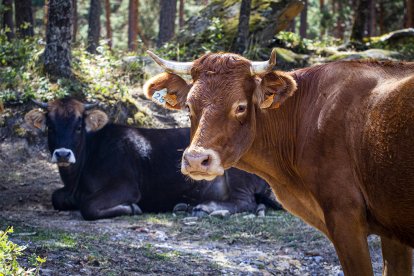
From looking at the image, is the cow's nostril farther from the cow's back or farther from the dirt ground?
the dirt ground

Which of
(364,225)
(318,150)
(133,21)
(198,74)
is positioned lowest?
(133,21)

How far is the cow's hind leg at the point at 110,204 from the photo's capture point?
1236cm

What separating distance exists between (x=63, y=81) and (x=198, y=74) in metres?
9.13

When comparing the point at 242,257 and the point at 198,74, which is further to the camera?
the point at 242,257

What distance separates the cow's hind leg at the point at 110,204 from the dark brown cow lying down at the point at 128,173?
0.02 metres

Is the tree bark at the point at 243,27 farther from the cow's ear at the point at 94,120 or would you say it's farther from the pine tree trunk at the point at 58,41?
the cow's ear at the point at 94,120

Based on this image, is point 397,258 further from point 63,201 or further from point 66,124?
point 66,124

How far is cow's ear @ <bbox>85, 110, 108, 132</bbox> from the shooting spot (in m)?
13.5

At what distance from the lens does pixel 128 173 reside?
43.5 feet

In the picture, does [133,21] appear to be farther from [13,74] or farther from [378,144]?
[378,144]

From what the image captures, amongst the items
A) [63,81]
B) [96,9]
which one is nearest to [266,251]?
[63,81]

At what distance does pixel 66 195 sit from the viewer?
12.9 m

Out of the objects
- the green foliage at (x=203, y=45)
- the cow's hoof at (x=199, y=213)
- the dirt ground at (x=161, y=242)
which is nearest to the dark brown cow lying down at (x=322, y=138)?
the dirt ground at (x=161, y=242)

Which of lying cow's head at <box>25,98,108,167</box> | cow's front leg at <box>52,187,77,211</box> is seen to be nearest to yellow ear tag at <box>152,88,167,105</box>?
lying cow's head at <box>25,98,108,167</box>
